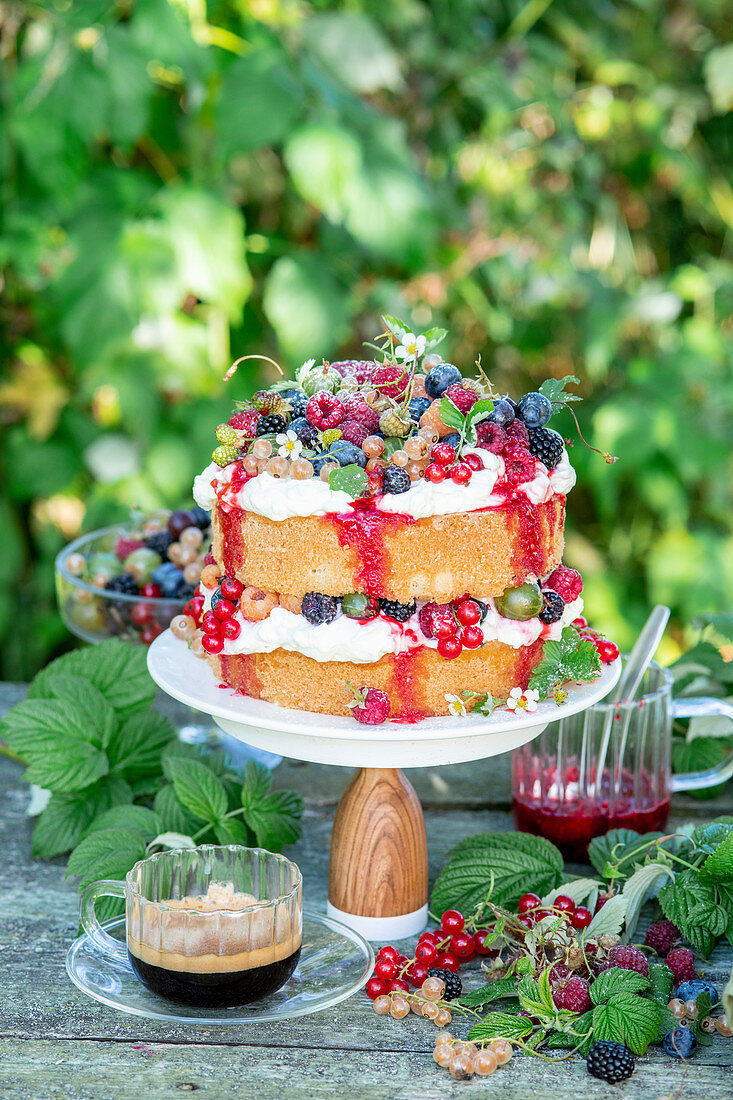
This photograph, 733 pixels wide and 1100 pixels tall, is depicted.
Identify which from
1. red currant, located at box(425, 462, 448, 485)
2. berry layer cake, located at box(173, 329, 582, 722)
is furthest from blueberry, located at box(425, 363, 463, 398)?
red currant, located at box(425, 462, 448, 485)

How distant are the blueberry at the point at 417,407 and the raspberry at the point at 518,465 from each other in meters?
0.10

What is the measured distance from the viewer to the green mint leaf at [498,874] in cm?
126

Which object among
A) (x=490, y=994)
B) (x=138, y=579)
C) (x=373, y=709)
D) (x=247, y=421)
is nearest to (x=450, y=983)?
(x=490, y=994)

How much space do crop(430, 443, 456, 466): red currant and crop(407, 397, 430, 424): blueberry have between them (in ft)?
0.20

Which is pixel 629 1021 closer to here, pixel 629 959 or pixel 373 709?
pixel 629 959

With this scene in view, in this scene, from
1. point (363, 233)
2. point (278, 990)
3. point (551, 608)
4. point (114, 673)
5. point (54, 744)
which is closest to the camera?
point (278, 990)

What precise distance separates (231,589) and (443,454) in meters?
0.26

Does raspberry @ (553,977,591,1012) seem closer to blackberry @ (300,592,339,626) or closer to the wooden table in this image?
the wooden table

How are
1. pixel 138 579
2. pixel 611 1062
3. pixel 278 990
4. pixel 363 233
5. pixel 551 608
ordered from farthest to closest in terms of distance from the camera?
pixel 363 233, pixel 138 579, pixel 551 608, pixel 278 990, pixel 611 1062

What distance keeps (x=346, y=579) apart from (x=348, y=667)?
87mm

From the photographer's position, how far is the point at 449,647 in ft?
3.76

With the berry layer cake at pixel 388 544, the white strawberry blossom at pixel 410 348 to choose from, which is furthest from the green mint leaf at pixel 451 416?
the white strawberry blossom at pixel 410 348

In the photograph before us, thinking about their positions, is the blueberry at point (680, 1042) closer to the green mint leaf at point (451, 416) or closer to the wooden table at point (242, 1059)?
the wooden table at point (242, 1059)

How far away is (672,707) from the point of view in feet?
4.80
